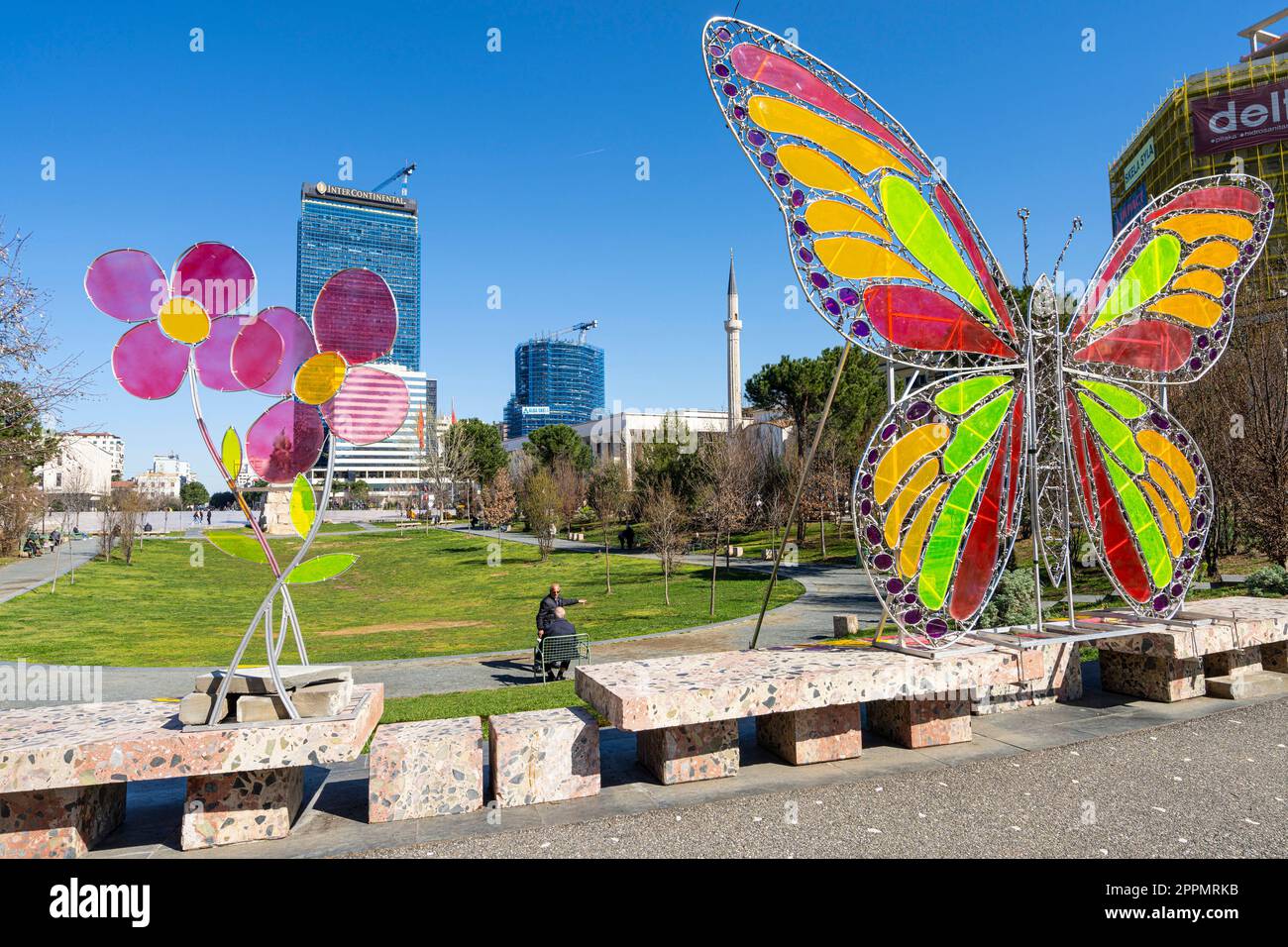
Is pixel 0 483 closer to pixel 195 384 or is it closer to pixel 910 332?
pixel 195 384

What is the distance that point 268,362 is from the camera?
550 cm

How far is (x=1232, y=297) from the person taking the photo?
321 inches

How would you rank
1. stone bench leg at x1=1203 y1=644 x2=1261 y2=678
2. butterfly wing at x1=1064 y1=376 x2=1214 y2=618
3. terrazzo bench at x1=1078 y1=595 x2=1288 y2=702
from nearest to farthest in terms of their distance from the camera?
1. terrazzo bench at x1=1078 y1=595 x2=1288 y2=702
2. butterfly wing at x1=1064 y1=376 x2=1214 y2=618
3. stone bench leg at x1=1203 y1=644 x2=1261 y2=678

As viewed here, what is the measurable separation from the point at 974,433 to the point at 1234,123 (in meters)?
61.6

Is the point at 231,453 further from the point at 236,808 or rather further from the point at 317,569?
the point at 236,808

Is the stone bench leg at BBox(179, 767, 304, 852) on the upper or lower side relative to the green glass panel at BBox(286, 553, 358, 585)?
lower

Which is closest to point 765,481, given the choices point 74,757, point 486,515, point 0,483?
point 486,515

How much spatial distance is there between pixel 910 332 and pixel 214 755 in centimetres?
583

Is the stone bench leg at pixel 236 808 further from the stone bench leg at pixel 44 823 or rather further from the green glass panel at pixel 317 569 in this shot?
the green glass panel at pixel 317 569

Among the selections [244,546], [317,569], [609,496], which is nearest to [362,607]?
[609,496]

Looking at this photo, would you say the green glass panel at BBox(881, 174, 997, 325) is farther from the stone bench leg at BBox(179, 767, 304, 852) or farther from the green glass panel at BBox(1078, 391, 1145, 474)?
the stone bench leg at BBox(179, 767, 304, 852)

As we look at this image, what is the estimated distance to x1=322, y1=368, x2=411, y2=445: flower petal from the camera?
554cm

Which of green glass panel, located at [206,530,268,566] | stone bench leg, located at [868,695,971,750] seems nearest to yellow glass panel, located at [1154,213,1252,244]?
stone bench leg, located at [868,695,971,750]

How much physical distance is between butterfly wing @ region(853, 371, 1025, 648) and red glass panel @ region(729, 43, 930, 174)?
2099mm
